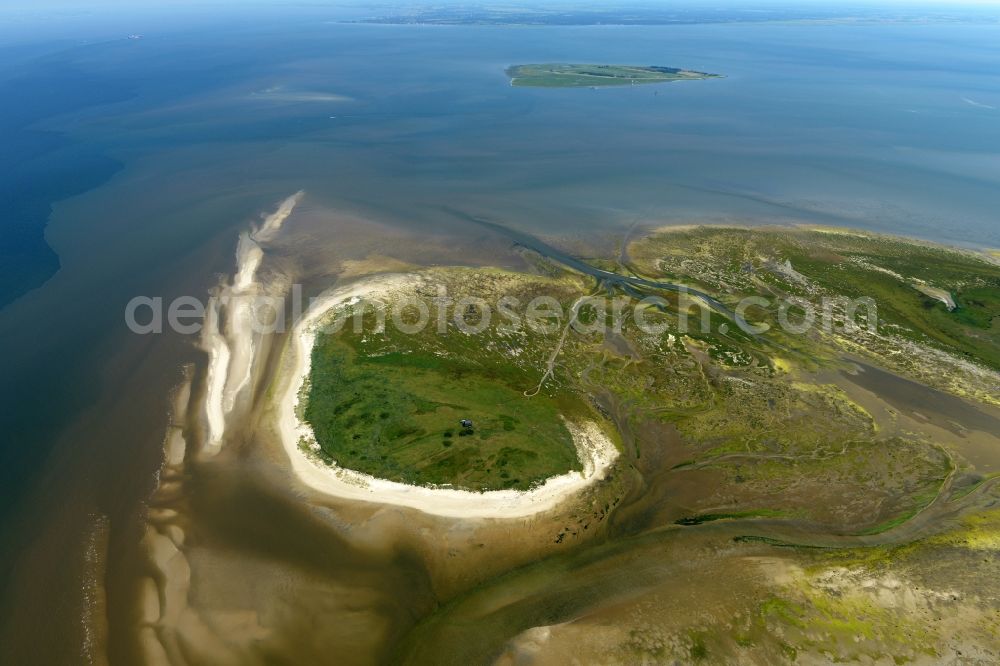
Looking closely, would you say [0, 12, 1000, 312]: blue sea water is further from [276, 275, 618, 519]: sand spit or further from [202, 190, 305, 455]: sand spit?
[276, 275, 618, 519]: sand spit

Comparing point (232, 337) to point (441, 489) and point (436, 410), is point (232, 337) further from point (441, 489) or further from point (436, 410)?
point (441, 489)

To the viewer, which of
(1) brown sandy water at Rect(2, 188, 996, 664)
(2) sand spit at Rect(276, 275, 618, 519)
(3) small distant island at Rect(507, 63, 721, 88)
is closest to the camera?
(1) brown sandy water at Rect(2, 188, 996, 664)

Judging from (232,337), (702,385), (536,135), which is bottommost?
(702,385)

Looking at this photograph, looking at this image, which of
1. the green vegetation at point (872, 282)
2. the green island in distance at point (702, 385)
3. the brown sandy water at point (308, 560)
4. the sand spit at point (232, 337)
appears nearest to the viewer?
the brown sandy water at point (308, 560)

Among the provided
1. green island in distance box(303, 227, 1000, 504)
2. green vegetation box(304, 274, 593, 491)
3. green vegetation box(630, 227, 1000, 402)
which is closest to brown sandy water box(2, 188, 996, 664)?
green island in distance box(303, 227, 1000, 504)

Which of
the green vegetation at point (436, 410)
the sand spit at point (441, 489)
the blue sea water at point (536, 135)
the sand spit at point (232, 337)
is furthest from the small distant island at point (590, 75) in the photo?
the sand spit at point (441, 489)

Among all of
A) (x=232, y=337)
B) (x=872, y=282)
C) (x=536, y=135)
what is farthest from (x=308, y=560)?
(x=536, y=135)

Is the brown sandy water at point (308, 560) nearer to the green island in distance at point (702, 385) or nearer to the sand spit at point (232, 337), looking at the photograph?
the sand spit at point (232, 337)

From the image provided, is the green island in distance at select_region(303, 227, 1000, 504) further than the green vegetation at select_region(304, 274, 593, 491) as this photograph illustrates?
No
